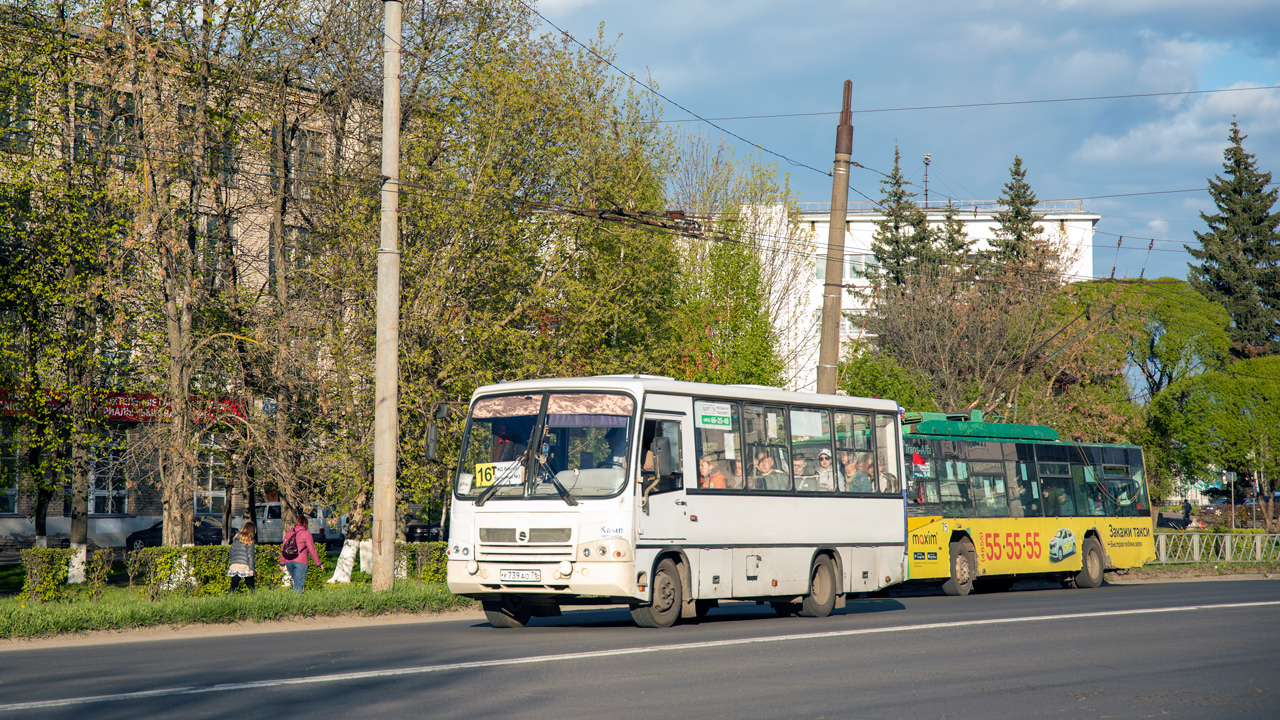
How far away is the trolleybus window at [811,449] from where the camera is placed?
17297mm

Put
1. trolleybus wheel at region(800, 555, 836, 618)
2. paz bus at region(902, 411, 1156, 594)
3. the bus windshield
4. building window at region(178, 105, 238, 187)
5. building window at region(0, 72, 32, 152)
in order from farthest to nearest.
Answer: building window at region(0, 72, 32, 152) < building window at region(178, 105, 238, 187) < paz bus at region(902, 411, 1156, 594) < trolleybus wheel at region(800, 555, 836, 618) < the bus windshield

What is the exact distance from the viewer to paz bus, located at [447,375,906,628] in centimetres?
1450

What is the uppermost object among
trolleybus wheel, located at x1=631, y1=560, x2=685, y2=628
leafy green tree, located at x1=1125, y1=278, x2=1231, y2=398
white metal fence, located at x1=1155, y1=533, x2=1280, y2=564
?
leafy green tree, located at x1=1125, y1=278, x2=1231, y2=398

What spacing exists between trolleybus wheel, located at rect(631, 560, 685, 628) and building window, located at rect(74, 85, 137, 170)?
49.5ft

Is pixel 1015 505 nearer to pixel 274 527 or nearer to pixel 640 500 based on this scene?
pixel 640 500

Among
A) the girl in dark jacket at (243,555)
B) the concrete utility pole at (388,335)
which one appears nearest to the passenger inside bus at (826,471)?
the concrete utility pole at (388,335)

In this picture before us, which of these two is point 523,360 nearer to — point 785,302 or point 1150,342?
point 785,302

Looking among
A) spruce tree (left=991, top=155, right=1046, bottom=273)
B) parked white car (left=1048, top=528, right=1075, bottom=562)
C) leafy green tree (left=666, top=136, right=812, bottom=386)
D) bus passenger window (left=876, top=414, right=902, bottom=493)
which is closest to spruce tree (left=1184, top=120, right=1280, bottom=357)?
spruce tree (left=991, top=155, right=1046, bottom=273)

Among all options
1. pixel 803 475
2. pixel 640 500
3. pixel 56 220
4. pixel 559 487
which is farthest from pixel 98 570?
pixel 803 475

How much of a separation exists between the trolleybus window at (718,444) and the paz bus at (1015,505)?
6891 mm

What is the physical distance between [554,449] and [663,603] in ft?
7.30

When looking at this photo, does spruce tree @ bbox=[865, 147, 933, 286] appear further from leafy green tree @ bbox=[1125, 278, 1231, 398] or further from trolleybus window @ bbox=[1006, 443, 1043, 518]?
trolleybus window @ bbox=[1006, 443, 1043, 518]

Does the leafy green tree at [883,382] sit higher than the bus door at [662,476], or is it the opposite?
the leafy green tree at [883,382]

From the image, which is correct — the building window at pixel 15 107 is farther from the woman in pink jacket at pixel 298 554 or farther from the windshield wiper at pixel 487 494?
the windshield wiper at pixel 487 494
